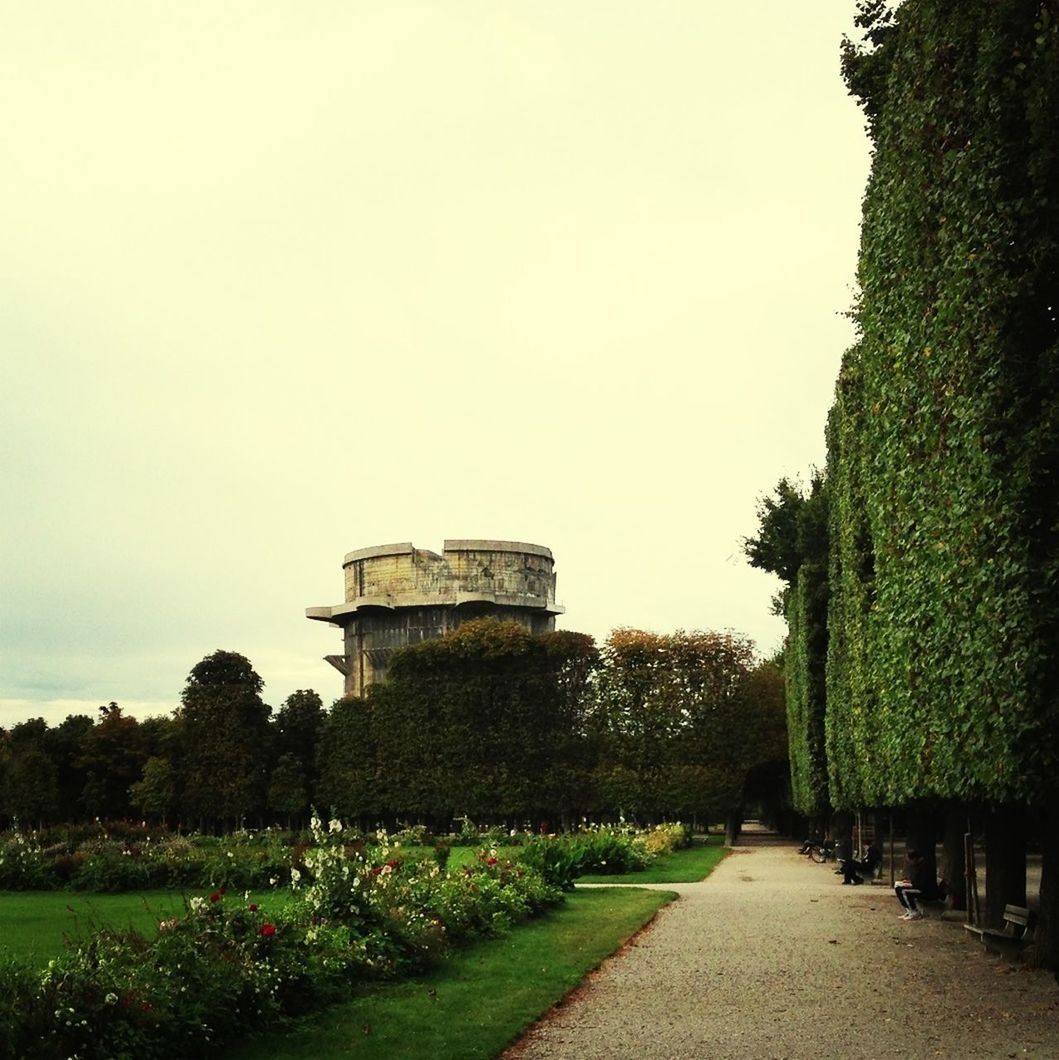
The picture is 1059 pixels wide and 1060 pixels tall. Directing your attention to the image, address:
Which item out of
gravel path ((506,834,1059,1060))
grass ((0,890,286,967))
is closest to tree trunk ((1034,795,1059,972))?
gravel path ((506,834,1059,1060))

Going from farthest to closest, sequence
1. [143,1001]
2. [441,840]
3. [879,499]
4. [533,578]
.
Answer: [533,578], [441,840], [879,499], [143,1001]

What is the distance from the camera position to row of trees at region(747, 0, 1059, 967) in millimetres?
10711

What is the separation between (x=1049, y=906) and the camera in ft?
43.8

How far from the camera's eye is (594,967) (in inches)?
546

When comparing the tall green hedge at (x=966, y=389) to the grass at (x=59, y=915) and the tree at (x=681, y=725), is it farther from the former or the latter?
the tree at (x=681, y=725)

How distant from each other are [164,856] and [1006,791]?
67.1ft

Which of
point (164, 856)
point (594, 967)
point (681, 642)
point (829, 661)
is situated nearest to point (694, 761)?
point (681, 642)

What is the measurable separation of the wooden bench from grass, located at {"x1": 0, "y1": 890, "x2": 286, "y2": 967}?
9026 mm

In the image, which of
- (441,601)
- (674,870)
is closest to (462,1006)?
(674,870)

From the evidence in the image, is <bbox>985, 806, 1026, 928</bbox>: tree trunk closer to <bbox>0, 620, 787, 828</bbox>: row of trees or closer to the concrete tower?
<bbox>0, 620, 787, 828</bbox>: row of trees

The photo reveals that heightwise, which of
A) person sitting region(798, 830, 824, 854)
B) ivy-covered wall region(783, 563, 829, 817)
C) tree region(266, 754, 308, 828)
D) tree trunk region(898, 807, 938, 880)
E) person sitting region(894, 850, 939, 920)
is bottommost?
person sitting region(798, 830, 824, 854)

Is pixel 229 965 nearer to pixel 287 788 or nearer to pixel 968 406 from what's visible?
pixel 968 406

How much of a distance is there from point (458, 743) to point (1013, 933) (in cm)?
4401

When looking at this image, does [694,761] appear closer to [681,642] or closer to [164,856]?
[681,642]
